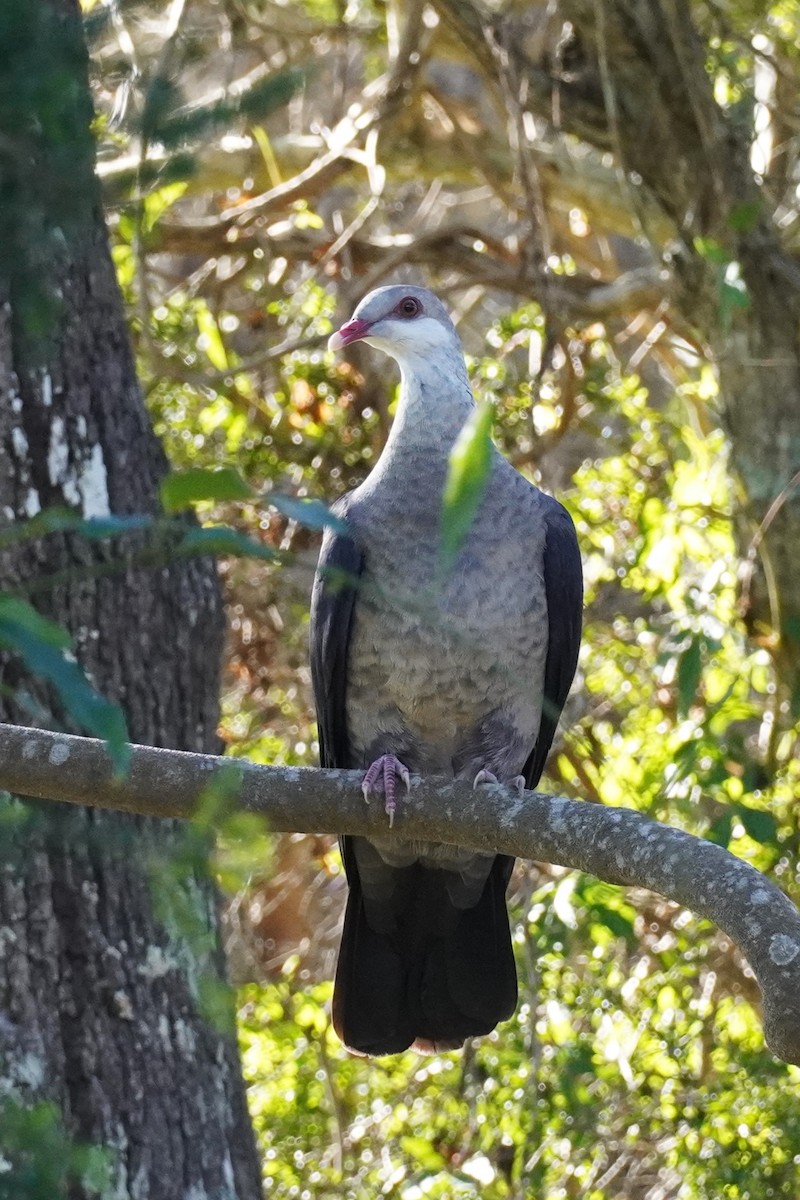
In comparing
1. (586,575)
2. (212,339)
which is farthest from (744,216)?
(212,339)

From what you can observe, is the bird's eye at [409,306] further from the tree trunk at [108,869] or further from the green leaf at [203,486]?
the green leaf at [203,486]

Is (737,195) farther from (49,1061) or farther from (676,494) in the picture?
(49,1061)

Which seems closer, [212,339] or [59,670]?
[59,670]

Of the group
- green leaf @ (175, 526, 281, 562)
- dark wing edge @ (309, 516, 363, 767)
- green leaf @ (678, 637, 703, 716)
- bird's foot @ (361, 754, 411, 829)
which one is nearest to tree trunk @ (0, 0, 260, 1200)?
dark wing edge @ (309, 516, 363, 767)

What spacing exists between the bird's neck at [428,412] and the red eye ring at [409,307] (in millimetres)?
118

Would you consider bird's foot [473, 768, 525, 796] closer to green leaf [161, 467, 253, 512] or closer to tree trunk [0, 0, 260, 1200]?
A: tree trunk [0, 0, 260, 1200]

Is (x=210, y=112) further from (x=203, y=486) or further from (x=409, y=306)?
(x=409, y=306)

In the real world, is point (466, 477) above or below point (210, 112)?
below

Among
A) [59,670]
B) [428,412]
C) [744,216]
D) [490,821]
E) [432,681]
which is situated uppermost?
[744,216]

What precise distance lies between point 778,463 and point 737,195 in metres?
0.69

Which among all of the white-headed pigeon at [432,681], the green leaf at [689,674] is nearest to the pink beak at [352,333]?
the white-headed pigeon at [432,681]

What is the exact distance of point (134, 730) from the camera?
2873 millimetres

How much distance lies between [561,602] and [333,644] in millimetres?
456

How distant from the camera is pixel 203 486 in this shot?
3.29 ft
